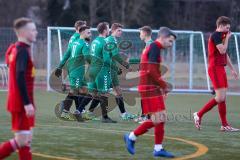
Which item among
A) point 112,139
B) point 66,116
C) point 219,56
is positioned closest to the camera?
point 112,139

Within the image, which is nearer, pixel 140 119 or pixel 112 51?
pixel 112 51

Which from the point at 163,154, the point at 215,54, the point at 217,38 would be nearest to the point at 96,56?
the point at 215,54

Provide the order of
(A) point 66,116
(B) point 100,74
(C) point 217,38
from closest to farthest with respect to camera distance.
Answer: (C) point 217,38
(B) point 100,74
(A) point 66,116

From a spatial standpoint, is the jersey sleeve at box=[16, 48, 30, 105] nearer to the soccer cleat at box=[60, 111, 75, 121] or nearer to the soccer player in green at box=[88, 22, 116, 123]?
the soccer player in green at box=[88, 22, 116, 123]

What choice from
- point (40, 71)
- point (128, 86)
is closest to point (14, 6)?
point (40, 71)

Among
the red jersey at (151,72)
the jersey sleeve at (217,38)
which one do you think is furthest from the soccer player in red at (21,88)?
the jersey sleeve at (217,38)

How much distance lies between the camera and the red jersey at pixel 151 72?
27.3 ft

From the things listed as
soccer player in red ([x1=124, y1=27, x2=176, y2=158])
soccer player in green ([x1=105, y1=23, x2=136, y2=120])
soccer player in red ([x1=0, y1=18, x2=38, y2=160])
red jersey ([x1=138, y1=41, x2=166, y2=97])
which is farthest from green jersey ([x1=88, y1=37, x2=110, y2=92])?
soccer player in red ([x1=0, y1=18, x2=38, y2=160])

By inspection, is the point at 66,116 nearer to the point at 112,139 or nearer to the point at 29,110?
the point at 112,139

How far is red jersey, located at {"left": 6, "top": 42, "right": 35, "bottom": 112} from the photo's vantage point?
6.65m

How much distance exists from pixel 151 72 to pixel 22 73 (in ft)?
7.79

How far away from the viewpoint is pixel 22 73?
6.62 meters

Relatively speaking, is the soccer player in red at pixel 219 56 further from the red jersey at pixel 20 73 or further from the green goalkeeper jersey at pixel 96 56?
the red jersey at pixel 20 73

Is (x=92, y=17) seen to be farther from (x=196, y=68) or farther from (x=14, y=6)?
(x=196, y=68)
